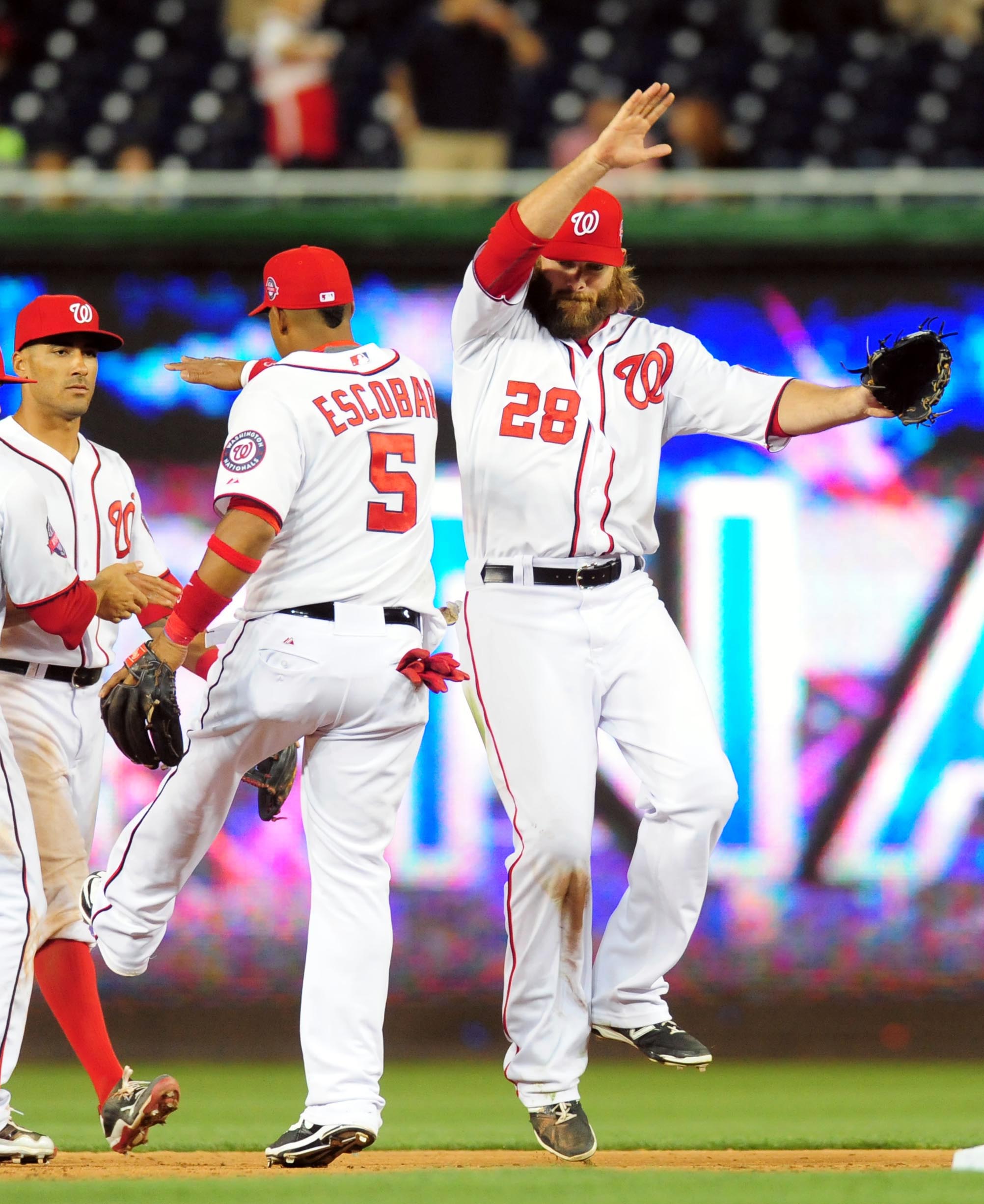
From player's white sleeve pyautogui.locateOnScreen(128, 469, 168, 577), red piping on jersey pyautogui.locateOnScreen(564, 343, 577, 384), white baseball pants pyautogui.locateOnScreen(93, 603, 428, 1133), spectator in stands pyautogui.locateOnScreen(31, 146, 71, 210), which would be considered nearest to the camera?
white baseball pants pyautogui.locateOnScreen(93, 603, 428, 1133)

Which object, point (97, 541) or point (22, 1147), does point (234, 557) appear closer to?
point (97, 541)

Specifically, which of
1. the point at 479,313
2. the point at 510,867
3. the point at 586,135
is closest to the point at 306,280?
the point at 479,313

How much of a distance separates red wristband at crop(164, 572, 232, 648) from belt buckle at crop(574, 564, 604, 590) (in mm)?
785

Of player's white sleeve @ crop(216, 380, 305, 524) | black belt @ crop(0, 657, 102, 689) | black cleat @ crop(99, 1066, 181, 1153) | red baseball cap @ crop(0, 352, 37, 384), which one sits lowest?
black cleat @ crop(99, 1066, 181, 1153)

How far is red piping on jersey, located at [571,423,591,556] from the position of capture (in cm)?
398

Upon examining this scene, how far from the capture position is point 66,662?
4191mm

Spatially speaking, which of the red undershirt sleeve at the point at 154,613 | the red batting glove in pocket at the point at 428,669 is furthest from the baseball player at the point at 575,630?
the red undershirt sleeve at the point at 154,613

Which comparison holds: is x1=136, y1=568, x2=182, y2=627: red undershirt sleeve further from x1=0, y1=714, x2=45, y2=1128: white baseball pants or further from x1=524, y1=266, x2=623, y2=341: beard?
x1=524, y1=266, x2=623, y2=341: beard

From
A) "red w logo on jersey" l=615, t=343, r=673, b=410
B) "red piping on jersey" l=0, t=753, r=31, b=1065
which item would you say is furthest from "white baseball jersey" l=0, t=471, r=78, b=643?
"red w logo on jersey" l=615, t=343, r=673, b=410

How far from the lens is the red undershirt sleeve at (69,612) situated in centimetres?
391

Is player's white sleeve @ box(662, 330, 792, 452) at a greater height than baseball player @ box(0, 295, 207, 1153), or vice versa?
player's white sleeve @ box(662, 330, 792, 452)

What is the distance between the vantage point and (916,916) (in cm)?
638

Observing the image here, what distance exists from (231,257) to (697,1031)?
10.9 ft

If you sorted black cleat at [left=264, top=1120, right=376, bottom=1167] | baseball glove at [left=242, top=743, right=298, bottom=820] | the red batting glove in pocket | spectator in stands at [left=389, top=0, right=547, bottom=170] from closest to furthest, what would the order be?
black cleat at [left=264, top=1120, right=376, bottom=1167] < the red batting glove in pocket < baseball glove at [left=242, top=743, right=298, bottom=820] < spectator in stands at [left=389, top=0, right=547, bottom=170]
